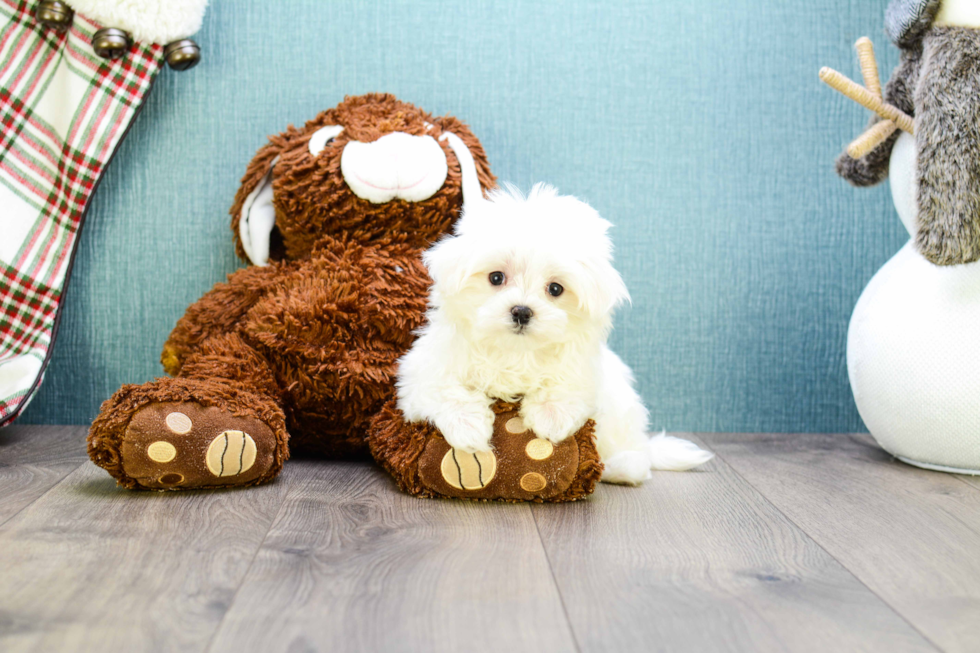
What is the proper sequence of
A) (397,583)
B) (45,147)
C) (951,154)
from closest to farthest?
(397,583), (951,154), (45,147)

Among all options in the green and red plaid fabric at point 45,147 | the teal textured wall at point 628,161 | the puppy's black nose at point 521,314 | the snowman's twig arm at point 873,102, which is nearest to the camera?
the puppy's black nose at point 521,314

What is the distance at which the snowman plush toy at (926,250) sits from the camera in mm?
1221

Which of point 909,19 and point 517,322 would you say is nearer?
point 517,322

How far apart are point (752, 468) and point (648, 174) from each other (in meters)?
0.59

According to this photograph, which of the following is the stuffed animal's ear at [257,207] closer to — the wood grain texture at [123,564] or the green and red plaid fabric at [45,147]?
the green and red plaid fabric at [45,147]

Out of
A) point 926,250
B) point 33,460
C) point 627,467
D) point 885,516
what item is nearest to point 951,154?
point 926,250

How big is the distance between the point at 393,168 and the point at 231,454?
49 cm

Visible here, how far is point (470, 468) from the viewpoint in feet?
3.58

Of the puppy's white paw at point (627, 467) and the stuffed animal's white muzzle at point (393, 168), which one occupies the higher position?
the stuffed animal's white muzzle at point (393, 168)

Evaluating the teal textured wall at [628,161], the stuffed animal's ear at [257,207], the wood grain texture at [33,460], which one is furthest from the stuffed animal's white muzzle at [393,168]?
the wood grain texture at [33,460]

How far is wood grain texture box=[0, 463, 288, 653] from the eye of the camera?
0.70m

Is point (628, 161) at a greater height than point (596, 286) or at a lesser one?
greater

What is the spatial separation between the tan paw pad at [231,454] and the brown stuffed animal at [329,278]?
2 cm

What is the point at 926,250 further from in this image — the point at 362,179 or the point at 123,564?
the point at 123,564
